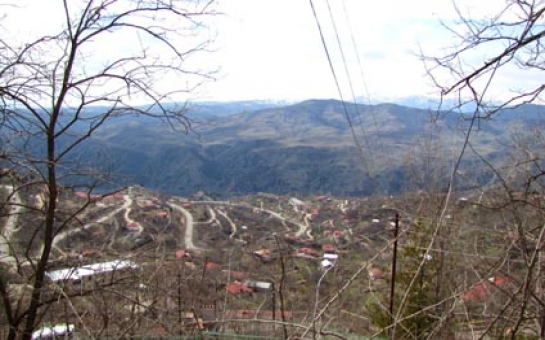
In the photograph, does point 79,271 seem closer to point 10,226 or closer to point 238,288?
point 10,226

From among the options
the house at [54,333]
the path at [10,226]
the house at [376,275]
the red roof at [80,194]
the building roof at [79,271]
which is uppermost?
the red roof at [80,194]

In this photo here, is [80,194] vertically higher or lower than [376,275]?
higher

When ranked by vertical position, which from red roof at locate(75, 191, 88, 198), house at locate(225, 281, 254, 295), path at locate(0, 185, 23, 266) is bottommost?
house at locate(225, 281, 254, 295)

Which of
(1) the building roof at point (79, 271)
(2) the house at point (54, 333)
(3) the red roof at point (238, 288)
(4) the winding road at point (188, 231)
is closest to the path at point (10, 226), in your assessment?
(1) the building roof at point (79, 271)

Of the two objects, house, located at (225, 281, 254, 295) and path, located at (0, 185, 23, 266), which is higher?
path, located at (0, 185, 23, 266)

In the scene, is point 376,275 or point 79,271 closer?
point 79,271

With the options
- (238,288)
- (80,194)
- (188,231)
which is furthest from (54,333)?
(188,231)

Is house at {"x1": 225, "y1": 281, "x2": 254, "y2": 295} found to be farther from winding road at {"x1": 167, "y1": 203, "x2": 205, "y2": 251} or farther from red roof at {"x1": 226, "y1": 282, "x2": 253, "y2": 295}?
winding road at {"x1": 167, "y1": 203, "x2": 205, "y2": 251}

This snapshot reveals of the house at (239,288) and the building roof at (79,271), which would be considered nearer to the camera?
the building roof at (79,271)

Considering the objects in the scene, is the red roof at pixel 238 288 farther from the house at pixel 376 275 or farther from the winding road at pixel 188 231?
the winding road at pixel 188 231

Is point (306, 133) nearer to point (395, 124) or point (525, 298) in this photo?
point (395, 124)

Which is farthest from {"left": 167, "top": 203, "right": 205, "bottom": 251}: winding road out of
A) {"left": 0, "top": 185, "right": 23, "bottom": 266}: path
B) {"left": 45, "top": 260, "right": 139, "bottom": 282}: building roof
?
{"left": 45, "top": 260, "right": 139, "bottom": 282}: building roof

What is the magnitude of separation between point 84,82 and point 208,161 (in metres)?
118

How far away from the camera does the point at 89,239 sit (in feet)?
14.8
